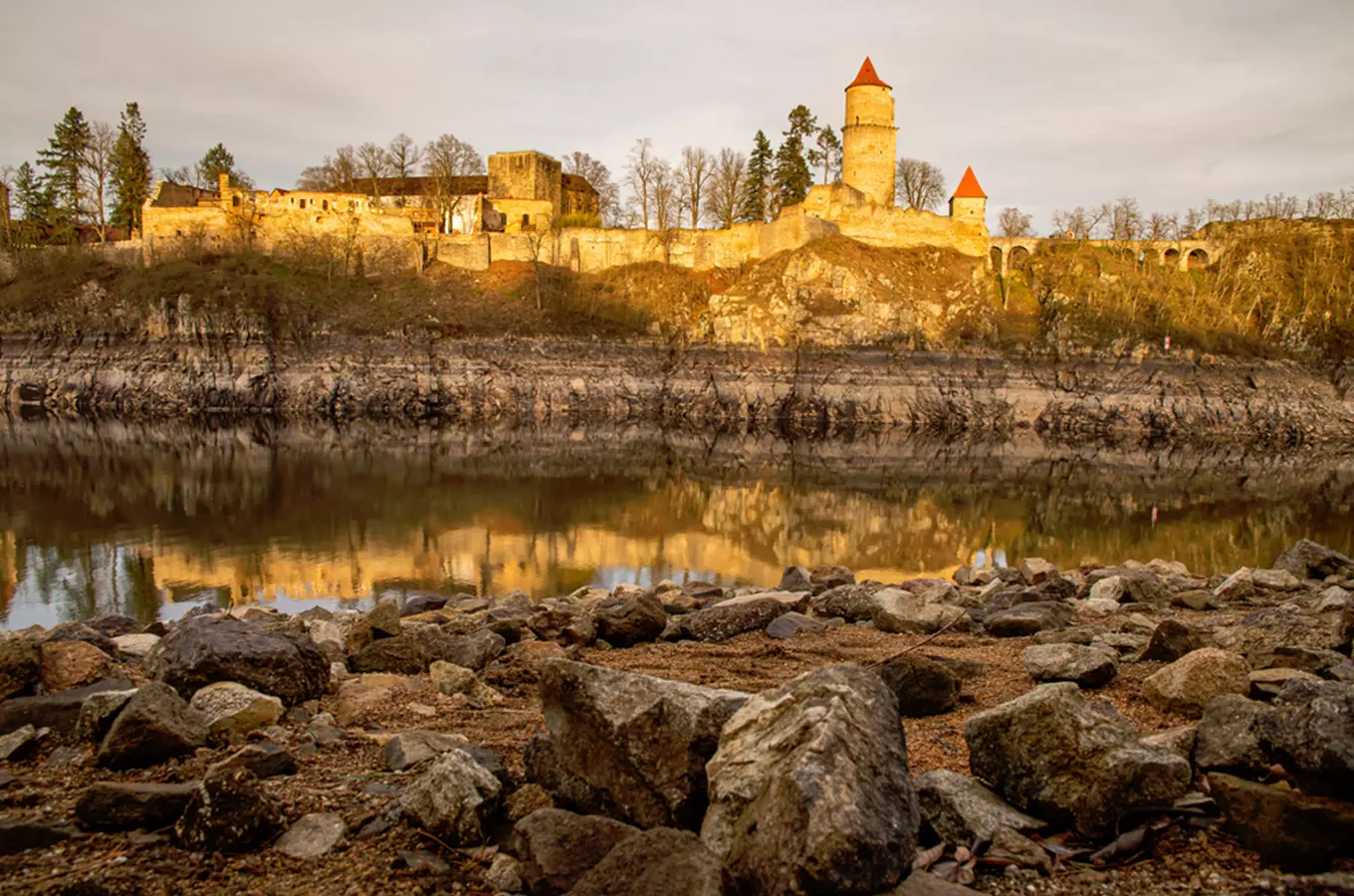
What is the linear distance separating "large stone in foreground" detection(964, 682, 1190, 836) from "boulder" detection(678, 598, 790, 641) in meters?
5.45

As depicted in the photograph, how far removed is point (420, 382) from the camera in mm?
64750

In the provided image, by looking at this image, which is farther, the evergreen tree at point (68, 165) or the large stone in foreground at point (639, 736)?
the evergreen tree at point (68, 165)

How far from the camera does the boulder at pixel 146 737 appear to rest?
18.0ft

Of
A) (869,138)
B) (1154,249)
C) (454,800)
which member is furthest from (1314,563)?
(1154,249)

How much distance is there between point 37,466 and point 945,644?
37.4 meters

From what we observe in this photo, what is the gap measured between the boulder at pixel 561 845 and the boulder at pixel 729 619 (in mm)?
6003

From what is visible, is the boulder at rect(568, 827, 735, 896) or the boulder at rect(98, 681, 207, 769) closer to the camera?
the boulder at rect(568, 827, 735, 896)

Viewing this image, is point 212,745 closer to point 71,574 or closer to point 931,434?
point 71,574

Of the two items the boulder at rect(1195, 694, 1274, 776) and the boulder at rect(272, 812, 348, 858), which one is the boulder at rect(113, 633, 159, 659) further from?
the boulder at rect(1195, 694, 1274, 776)

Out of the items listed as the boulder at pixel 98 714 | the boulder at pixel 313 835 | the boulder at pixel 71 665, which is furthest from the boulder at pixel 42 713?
the boulder at pixel 313 835

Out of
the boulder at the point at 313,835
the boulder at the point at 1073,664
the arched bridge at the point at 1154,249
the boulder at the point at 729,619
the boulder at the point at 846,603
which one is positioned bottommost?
the boulder at the point at 846,603

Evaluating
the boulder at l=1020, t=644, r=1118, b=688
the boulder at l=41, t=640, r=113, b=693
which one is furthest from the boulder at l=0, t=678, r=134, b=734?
the boulder at l=1020, t=644, r=1118, b=688

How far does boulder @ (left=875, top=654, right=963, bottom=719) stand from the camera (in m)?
7.02

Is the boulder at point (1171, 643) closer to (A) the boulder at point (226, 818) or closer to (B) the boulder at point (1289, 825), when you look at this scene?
(B) the boulder at point (1289, 825)
